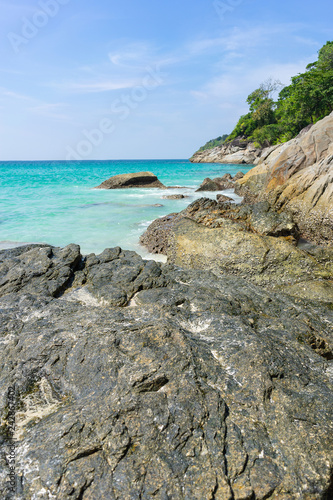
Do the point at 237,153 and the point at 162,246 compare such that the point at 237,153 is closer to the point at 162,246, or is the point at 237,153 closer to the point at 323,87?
the point at 323,87

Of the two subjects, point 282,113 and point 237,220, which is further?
point 282,113

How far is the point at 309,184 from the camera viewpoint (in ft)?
31.4

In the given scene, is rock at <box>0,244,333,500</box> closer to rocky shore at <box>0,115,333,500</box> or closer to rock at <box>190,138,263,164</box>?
rocky shore at <box>0,115,333,500</box>

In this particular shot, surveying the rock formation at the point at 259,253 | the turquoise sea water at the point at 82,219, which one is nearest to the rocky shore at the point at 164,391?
the rock formation at the point at 259,253

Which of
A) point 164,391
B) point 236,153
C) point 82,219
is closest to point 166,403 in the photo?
point 164,391

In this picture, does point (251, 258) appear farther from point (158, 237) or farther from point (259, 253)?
point (158, 237)

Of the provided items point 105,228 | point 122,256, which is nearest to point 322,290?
point 122,256

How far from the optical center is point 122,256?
5555mm

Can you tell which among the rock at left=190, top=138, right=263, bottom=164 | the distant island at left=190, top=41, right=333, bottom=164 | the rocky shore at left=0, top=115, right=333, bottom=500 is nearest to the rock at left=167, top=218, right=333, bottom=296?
the rocky shore at left=0, top=115, right=333, bottom=500

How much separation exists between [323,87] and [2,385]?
3550cm

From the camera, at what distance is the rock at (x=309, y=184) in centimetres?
827

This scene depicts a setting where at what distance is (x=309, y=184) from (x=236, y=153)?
61.1 metres

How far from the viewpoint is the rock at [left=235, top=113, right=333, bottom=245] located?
8266 millimetres

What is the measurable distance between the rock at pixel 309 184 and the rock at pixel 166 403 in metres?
5.17
